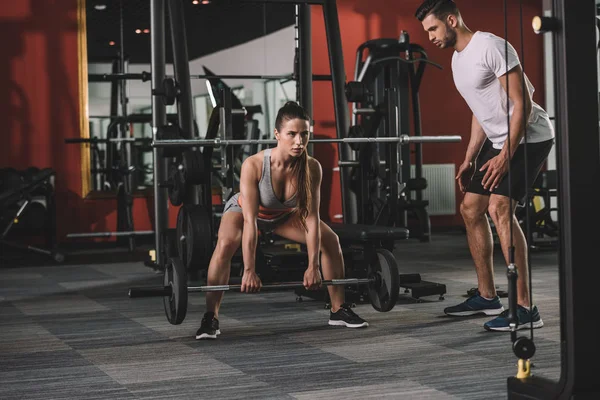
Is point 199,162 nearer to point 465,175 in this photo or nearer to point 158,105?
point 158,105

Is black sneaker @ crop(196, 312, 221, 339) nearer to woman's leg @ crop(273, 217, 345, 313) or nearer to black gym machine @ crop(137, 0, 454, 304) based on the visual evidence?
woman's leg @ crop(273, 217, 345, 313)

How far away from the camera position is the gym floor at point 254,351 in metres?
2.41

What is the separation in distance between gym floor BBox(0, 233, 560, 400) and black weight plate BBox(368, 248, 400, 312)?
0.11 meters

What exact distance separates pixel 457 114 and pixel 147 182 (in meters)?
3.13

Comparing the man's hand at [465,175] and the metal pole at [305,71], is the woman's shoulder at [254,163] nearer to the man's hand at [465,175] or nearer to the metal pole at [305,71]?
the man's hand at [465,175]

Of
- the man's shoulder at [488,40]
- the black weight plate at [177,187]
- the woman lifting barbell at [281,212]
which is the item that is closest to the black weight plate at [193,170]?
Answer: the black weight plate at [177,187]

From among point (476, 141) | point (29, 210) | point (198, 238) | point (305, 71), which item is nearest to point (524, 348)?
point (476, 141)

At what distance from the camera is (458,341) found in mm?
3072

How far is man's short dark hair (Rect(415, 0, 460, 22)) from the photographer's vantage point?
322 cm

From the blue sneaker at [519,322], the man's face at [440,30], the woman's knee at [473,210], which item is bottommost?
the blue sneaker at [519,322]

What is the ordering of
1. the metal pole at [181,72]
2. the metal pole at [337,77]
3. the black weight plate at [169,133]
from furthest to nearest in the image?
the metal pole at [337,77] → the metal pole at [181,72] → the black weight plate at [169,133]

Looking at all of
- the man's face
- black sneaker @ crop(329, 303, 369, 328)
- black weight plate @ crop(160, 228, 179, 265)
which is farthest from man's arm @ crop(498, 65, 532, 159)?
black weight plate @ crop(160, 228, 179, 265)

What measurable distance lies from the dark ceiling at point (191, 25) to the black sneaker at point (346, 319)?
4305mm

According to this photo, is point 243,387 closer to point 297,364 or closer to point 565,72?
point 297,364
